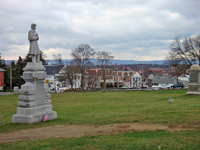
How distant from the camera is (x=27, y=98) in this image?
1170 cm

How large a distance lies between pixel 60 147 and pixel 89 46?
55698 mm

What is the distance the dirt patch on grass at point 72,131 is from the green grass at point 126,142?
0.71 metres

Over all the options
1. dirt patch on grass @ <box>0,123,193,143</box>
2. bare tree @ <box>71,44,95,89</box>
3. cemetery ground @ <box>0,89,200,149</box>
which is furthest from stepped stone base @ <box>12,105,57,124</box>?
bare tree @ <box>71,44,95,89</box>

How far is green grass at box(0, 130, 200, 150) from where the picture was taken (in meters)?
7.12

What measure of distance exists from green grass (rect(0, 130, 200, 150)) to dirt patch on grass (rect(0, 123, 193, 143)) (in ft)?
2.32

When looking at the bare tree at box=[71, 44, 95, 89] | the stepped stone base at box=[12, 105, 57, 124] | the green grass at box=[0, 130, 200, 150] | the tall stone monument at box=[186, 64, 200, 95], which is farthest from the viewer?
the bare tree at box=[71, 44, 95, 89]

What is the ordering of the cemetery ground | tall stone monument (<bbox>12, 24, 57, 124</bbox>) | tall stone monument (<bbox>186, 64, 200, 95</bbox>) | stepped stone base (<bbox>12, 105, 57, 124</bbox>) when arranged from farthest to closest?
1. tall stone monument (<bbox>186, 64, 200, 95</bbox>)
2. tall stone monument (<bbox>12, 24, 57, 124</bbox>)
3. stepped stone base (<bbox>12, 105, 57, 124</bbox>)
4. the cemetery ground

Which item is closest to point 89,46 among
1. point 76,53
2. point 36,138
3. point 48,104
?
point 76,53

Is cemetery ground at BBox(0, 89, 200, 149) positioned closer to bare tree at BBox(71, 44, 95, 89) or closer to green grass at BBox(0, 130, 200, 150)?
green grass at BBox(0, 130, 200, 150)

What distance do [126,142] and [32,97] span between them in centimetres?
616

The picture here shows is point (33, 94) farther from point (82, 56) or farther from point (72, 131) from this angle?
point (82, 56)

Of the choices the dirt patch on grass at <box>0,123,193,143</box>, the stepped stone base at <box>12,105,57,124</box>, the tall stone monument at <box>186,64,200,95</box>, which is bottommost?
the dirt patch on grass at <box>0,123,193,143</box>

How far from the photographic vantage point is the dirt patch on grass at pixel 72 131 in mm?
9146

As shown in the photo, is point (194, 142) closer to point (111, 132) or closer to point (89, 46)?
point (111, 132)
